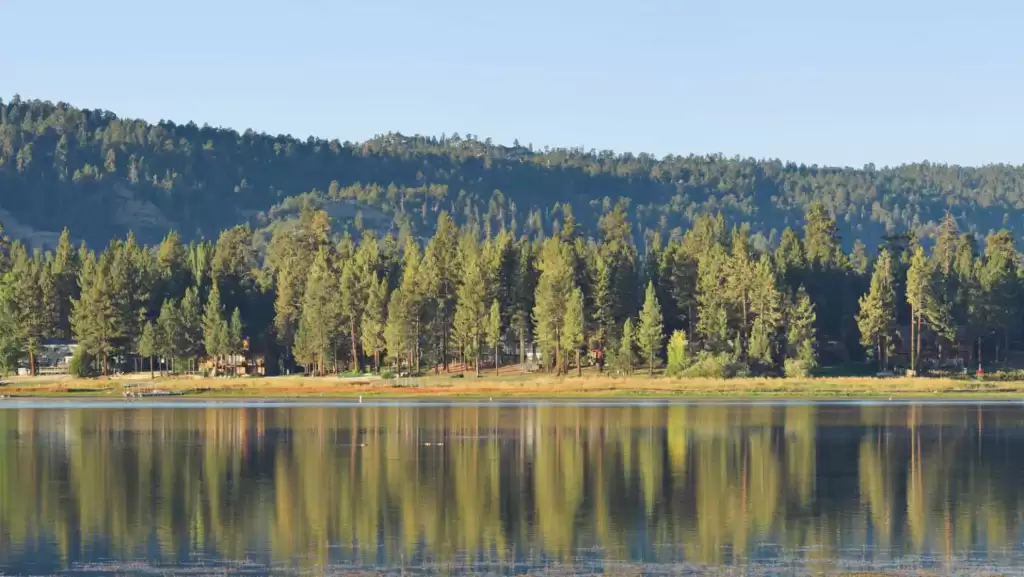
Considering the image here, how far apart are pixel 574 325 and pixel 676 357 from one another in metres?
11.1

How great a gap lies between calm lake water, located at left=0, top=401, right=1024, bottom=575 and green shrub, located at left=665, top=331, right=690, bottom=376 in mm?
58715

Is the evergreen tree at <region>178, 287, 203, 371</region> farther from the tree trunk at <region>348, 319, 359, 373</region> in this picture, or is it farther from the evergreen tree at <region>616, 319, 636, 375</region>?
the evergreen tree at <region>616, 319, 636, 375</region>

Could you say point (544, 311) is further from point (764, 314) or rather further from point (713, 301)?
point (764, 314)

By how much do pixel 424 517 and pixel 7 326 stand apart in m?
134

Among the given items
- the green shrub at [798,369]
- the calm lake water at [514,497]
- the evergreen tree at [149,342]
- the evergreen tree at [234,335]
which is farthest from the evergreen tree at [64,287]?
the calm lake water at [514,497]

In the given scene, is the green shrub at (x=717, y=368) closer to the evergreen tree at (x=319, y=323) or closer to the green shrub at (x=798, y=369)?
the green shrub at (x=798, y=369)

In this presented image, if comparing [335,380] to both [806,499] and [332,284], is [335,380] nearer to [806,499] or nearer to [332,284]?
[332,284]

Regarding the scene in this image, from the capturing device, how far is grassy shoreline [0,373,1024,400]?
13988cm

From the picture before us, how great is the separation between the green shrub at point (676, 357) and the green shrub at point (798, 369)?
1030 centimetres

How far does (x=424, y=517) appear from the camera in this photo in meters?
50.2

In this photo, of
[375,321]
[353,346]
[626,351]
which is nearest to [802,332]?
[626,351]

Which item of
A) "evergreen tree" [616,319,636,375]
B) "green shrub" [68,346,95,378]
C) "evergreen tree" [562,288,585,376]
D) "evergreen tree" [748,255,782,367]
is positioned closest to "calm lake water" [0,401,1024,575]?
"evergreen tree" [562,288,585,376]

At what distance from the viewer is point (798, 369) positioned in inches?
6142

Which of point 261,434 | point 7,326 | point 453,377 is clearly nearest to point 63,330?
point 7,326
